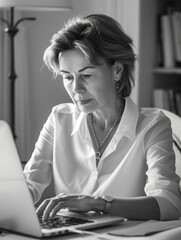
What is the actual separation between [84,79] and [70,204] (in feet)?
1.63

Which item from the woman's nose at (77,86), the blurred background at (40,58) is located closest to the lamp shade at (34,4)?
the blurred background at (40,58)

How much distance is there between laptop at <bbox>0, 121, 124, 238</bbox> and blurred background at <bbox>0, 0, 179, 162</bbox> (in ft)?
7.28

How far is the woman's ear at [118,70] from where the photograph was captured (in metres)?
1.87

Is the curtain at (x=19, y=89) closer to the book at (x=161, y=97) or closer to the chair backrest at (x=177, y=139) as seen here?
the book at (x=161, y=97)

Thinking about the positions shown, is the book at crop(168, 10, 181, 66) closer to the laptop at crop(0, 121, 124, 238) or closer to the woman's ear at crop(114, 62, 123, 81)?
the woman's ear at crop(114, 62, 123, 81)

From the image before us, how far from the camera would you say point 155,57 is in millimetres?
3539

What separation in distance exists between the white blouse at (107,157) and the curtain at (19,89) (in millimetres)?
1572

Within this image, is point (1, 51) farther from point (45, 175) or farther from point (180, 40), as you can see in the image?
point (45, 175)

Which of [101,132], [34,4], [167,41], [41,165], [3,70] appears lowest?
[41,165]

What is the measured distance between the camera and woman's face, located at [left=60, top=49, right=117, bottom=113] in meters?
1.76

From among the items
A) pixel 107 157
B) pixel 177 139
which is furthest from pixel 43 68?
pixel 107 157

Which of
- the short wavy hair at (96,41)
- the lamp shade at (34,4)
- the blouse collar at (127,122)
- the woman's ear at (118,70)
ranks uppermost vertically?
the lamp shade at (34,4)

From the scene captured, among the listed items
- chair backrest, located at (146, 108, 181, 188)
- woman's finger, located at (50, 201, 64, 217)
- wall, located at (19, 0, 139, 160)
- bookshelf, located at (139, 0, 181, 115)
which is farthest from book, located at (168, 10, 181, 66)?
woman's finger, located at (50, 201, 64, 217)

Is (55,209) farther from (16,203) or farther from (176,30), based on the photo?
(176,30)
